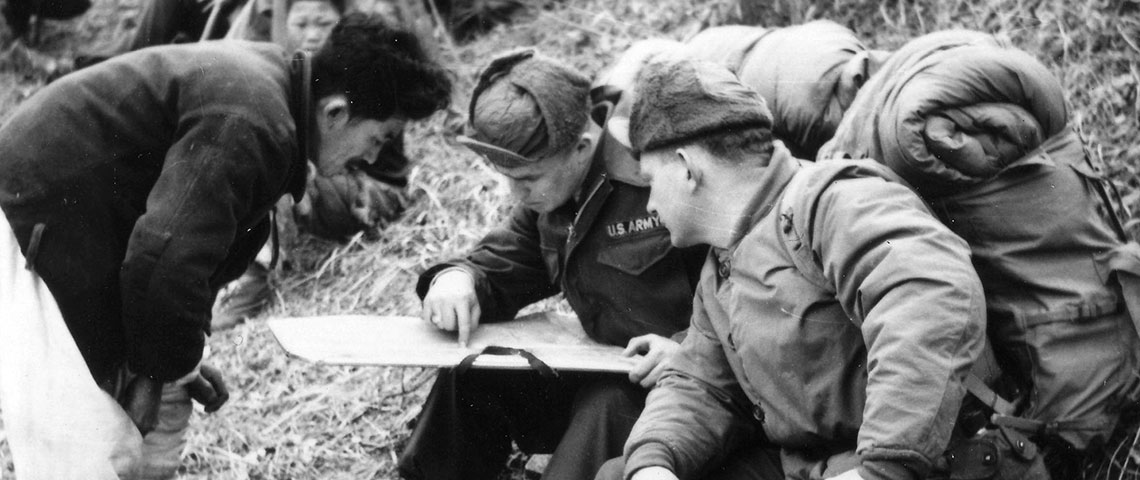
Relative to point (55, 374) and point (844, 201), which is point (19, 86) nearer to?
point (55, 374)

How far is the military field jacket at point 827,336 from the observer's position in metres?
2.29

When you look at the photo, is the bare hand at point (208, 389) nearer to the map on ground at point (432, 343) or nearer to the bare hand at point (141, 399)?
the bare hand at point (141, 399)

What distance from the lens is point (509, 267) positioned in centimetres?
388

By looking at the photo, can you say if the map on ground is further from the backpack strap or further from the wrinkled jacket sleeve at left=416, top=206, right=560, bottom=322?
the backpack strap

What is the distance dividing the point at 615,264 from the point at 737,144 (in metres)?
0.83

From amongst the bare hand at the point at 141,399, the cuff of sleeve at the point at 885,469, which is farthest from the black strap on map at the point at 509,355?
the cuff of sleeve at the point at 885,469

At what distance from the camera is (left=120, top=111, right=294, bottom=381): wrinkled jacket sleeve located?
3199 mm

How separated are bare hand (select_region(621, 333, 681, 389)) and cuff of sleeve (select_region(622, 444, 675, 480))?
313 millimetres

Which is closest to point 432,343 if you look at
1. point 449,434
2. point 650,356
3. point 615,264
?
point 449,434

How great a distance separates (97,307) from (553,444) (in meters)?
1.41

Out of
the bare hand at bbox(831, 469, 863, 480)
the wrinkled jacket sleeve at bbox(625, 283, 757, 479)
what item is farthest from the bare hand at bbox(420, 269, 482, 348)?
the bare hand at bbox(831, 469, 863, 480)

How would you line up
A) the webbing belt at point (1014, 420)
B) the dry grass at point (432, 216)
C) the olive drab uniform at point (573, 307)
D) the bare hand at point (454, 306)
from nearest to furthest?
the webbing belt at point (1014, 420), the olive drab uniform at point (573, 307), the bare hand at point (454, 306), the dry grass at point (432, 216)

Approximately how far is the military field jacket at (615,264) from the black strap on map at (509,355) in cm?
32

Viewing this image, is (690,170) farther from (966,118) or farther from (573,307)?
(573,307)
